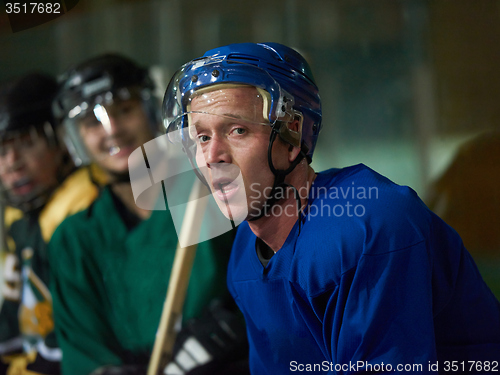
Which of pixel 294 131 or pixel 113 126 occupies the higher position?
pixel 294 131

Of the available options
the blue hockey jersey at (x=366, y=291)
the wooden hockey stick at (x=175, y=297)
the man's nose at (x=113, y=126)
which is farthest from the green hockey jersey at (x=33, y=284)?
the blue hockey jersey at (x=366, y=291)

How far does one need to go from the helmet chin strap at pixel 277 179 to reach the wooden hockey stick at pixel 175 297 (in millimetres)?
607

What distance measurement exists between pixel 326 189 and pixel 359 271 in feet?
0.67

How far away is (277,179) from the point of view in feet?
2.87

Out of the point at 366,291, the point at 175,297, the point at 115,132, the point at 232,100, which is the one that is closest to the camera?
the point at 366,291

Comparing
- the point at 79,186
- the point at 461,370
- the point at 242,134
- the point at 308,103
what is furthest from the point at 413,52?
the point at 79,186

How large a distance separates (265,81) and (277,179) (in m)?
0.18

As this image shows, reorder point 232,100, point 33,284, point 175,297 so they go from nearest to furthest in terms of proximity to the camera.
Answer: point 232,100
point 175,297
point 33,284

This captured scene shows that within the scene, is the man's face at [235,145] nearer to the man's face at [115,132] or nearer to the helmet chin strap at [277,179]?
the helmet chin strap at [277,179]

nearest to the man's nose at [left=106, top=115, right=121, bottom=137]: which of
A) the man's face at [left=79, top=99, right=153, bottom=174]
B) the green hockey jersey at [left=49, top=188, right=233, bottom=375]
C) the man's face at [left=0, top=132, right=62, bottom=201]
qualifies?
the man's face at [left=79, top=99, right=153, bottom=174]

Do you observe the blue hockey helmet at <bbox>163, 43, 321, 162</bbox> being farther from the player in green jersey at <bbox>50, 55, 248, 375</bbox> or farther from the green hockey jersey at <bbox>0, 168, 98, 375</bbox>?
the green hockey jersey at <bbox>0, 168, 98, 375</bbox>

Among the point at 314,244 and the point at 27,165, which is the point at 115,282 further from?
the point at 314,244

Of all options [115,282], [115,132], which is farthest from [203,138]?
[115,282]

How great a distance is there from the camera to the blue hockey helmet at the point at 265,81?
84 cm
